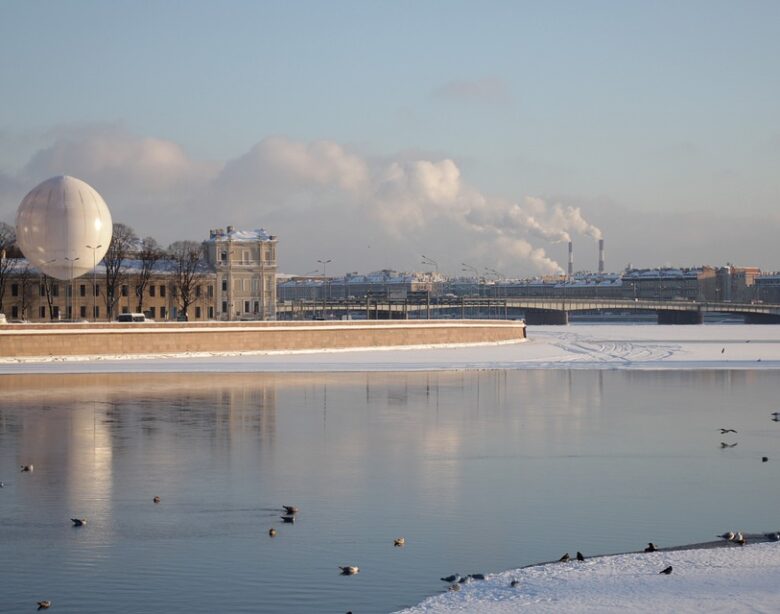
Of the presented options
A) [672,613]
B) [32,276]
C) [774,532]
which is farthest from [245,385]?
[32,276]

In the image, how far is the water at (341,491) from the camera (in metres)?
11.8

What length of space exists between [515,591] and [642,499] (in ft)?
17.3

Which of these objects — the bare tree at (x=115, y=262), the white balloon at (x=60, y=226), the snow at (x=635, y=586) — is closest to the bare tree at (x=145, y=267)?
the bare tree at (x=115, y=262)

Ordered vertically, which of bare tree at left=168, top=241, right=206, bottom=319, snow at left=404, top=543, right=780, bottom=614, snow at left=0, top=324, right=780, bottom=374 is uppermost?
bare tree at left=168, top=241, right=206, bottom=319

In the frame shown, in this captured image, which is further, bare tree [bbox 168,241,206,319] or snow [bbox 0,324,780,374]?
bare tree [bbox 168,241,206,319]

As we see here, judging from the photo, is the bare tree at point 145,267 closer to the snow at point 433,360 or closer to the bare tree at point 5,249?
the bare tree at point 5,249

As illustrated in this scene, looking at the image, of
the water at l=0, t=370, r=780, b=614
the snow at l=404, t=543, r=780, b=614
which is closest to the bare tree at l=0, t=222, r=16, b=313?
the water at l=0, t=370, r=780, b=614

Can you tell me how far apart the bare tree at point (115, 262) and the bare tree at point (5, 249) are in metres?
7.20

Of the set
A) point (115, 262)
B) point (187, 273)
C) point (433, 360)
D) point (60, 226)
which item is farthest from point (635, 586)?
point (187, 273)

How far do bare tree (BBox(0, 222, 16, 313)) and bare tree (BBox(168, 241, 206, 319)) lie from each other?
1313 centimetres

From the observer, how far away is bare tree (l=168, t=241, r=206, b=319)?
9494cm

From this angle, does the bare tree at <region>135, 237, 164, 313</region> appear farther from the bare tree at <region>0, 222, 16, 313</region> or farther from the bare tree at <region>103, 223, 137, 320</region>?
the bare tree at <region>0, 222, 16, 313</region>

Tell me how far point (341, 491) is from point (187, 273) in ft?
266

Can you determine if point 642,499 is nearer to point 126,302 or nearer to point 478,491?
point 478,491
